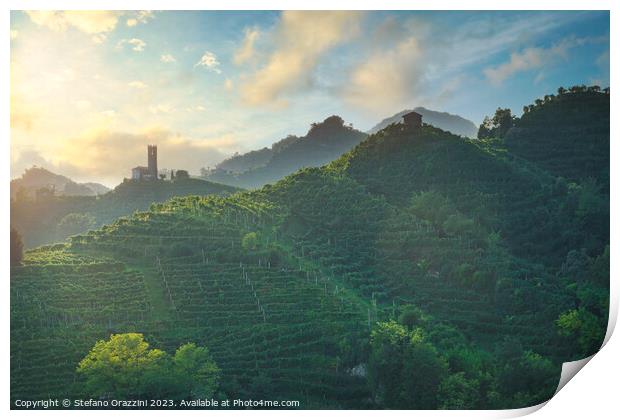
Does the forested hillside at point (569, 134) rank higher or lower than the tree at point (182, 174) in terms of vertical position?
higher

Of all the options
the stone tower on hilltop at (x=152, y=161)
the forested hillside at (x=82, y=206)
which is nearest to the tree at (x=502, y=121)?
the forested hillside at (x=82, y=206)

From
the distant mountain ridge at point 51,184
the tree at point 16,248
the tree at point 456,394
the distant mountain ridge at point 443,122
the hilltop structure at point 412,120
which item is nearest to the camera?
the tree at point 456,394

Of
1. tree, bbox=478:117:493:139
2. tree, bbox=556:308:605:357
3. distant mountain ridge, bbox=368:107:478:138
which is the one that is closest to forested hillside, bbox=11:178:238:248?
distant mountain ridge, bbox=368:107:478:138

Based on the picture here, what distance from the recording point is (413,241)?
29.1 feet

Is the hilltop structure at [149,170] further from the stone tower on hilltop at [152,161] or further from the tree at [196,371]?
the tree at [196,371]

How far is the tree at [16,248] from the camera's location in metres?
7.85

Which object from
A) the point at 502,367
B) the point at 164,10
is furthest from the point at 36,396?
the point at 502,367

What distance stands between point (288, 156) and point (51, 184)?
3996 mm

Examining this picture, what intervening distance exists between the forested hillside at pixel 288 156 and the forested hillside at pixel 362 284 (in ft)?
1.01

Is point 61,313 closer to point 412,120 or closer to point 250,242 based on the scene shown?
point 250,242

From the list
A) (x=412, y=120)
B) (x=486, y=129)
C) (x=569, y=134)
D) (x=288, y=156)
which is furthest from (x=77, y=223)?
(x=569, y=134)

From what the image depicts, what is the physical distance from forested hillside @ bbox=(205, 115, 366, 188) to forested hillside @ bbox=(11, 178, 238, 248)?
372 millimetres

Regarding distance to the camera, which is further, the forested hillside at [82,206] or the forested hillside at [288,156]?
the forested hillside at [288,156]
